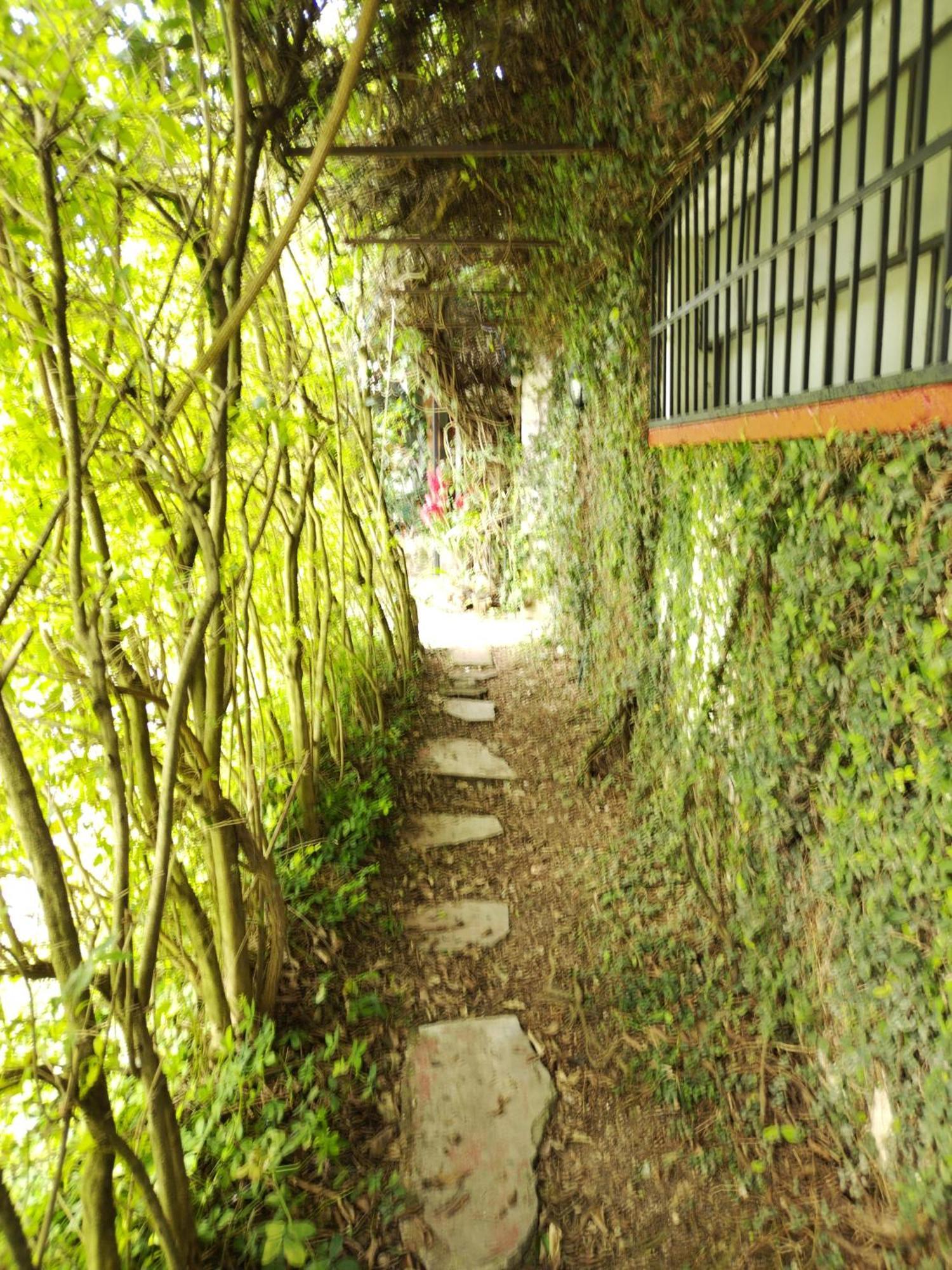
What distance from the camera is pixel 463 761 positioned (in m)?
4.71

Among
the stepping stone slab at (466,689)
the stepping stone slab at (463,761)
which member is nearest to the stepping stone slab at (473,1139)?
the stepping stone slab at (463,761)

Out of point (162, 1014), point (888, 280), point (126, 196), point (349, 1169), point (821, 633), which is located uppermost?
point (126, 196)

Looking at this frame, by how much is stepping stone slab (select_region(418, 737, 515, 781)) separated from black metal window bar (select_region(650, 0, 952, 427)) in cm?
228

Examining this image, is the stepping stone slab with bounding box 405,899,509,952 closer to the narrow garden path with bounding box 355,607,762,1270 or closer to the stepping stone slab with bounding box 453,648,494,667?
the narrow garden path with bounding box 355,607,762,1270

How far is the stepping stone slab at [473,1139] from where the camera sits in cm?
199

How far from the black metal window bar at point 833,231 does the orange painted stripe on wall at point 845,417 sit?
29 millimetres

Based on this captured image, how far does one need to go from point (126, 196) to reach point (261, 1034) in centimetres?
231

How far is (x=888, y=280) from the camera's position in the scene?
203 cm

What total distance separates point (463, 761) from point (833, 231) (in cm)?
338

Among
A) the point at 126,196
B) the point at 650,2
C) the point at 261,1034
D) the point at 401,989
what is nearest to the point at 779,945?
the point at 401,989

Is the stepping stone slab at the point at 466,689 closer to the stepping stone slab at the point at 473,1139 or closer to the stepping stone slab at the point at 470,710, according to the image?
the stepping stone slab at the point at 470,710

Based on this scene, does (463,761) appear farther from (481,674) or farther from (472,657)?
(472,657)

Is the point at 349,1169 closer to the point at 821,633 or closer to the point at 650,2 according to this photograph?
the point at 821,633

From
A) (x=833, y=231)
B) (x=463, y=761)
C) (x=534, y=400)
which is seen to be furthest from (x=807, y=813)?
(x=534, y=400)
